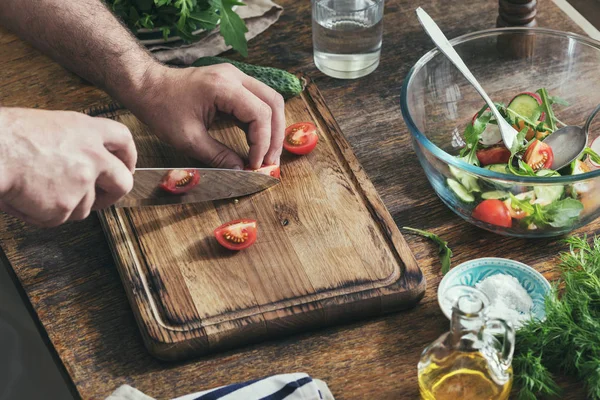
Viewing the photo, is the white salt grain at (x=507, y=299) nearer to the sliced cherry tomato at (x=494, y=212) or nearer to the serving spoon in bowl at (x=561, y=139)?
the sliced cherry tomato at (x=494, y=212)

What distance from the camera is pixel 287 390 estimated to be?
1.24 m

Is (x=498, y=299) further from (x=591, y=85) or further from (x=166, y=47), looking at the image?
(x=166, y=47)

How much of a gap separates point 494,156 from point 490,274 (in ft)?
0.88

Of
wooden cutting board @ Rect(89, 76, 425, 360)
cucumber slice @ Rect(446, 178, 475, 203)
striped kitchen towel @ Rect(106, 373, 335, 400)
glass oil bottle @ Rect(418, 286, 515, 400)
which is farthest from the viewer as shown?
cucumber slice @ Rect(446, 178, 475, 203)

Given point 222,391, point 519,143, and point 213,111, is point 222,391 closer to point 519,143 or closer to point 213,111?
point 213,111

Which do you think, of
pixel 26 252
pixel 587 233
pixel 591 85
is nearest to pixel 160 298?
pixel 26 252

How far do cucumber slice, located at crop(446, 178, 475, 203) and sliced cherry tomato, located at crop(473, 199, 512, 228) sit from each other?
0.9 inches

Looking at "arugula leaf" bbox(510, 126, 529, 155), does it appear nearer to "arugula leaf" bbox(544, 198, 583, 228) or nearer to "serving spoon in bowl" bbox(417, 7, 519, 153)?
"serving spoon in bowl" bbox(417, 7, 519, 153)

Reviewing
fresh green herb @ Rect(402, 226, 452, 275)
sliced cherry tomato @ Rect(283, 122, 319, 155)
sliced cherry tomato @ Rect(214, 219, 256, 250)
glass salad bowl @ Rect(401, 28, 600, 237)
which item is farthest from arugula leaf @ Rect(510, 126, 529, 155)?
sliced cherry tomato @ Rect(214, 219, 256, 250)

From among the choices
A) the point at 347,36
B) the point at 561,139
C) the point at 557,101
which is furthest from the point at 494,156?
the point at 347,36

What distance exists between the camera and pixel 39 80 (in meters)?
1.91

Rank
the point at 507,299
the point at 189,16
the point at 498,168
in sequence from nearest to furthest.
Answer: the point at 507,299
the point at 498,168
the point at 189,16

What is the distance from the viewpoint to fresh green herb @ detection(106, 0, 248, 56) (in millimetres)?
1838

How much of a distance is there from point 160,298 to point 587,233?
30.8 inches
